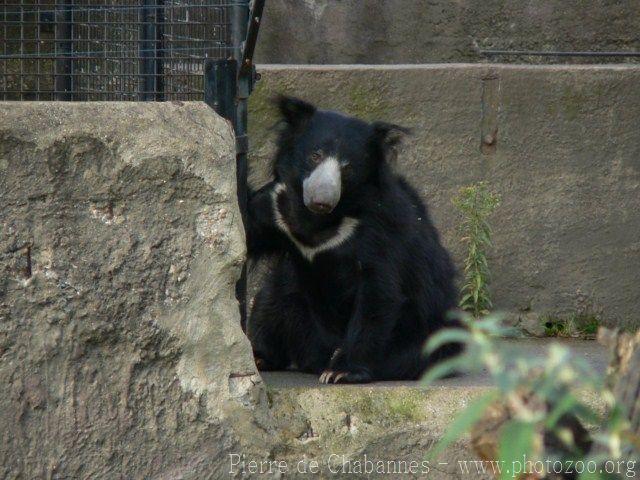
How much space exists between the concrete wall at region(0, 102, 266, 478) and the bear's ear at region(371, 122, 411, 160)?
1.06 meters

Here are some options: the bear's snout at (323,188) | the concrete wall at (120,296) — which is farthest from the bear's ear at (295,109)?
the concrete wall at (120,296)

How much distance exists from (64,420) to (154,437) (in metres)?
0.32

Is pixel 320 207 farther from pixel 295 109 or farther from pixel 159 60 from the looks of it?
pixel 159 60

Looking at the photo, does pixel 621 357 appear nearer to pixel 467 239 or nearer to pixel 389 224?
pixel 389 224

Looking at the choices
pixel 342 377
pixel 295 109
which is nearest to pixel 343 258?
pixel 342 377

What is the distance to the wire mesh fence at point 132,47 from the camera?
195 inches

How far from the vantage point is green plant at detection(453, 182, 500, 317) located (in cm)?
576

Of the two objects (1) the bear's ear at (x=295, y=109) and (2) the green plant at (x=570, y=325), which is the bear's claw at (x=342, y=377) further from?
(2) the green plant at (x=570, y=325)

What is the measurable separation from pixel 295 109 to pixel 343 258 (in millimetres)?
711

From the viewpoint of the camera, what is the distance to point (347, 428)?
4.25m

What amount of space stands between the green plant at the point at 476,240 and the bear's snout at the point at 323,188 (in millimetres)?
1274

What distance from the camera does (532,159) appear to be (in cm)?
597

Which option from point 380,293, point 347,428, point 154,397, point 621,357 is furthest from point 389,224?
point 621,357

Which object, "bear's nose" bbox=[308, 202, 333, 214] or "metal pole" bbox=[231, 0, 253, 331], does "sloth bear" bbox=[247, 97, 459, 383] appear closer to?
"bear's nose" bbox=[308, 202, 333, 214]
